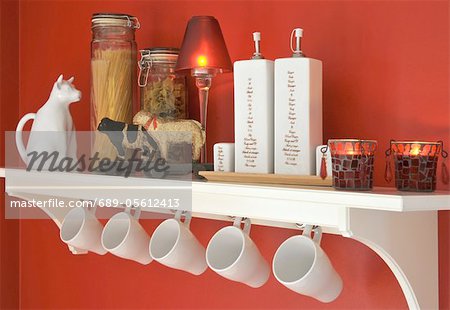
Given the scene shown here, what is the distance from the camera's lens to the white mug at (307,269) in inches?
41.8

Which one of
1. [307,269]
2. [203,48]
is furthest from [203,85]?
[307,269]

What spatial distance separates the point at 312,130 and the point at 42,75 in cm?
114

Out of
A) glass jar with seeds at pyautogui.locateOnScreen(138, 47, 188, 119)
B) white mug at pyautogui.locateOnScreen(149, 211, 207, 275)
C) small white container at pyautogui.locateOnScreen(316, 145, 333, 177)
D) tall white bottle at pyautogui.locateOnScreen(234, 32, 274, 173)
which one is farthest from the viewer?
glass jar with seeds at pyautogui.locateOnScreen(138, 47, 188, 119)

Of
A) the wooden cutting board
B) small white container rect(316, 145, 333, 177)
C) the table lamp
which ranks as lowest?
the wooden cutting board

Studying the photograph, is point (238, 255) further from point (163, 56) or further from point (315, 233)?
point (163, 56)

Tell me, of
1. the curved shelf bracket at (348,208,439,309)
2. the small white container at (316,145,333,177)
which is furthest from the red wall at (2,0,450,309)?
the small white container at (316,145,333,177)

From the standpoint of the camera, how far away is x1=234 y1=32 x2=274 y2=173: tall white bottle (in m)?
1.15

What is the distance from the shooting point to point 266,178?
1104mm

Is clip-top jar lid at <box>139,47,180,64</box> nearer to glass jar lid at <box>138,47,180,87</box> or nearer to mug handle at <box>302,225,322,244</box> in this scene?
glass jar lid at <box>138,47,180,87</box>

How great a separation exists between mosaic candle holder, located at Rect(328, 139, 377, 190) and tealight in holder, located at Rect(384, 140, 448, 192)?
5 centimetres

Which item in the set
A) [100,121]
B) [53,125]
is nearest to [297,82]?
[100,121]

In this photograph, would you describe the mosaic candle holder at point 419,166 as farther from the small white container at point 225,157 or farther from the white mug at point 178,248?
the white mug at point 178,248

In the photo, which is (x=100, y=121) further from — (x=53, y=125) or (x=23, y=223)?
(x=23, y=223)

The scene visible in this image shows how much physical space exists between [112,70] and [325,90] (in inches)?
19.2
